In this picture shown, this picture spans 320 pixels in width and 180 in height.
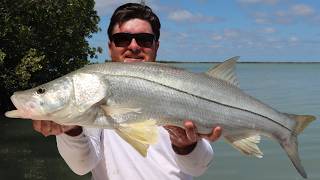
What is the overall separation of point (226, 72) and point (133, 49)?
77 centimetres

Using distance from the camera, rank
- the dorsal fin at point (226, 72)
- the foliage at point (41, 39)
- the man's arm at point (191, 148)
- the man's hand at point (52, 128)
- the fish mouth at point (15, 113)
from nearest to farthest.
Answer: the fish mouth at point (15, 113) → the man's hand at point (52, 128) → the man's arm at point (191, 148) → the dorsal fin at point (226, 72) → the foliage at point (41, 39)

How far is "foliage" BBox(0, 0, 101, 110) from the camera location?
2348cm

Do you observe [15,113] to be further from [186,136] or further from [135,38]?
[135,38]

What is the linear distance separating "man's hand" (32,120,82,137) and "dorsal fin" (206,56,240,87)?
0.91 metres

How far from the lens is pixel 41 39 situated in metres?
27.1

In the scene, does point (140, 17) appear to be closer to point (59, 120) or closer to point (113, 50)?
point (113, 50)

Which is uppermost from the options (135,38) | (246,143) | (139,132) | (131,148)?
(135,38)

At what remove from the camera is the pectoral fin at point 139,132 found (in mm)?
3006

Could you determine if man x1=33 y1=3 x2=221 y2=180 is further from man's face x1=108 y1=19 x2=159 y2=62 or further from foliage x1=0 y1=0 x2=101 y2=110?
foliage x1=0 y1=0 x2=101 y2=110

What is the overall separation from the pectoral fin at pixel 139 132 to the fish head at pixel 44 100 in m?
0.36

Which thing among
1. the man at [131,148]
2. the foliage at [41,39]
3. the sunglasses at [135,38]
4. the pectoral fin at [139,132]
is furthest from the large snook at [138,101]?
the foliage at [41,39]

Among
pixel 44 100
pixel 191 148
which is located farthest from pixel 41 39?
pixel 44 100

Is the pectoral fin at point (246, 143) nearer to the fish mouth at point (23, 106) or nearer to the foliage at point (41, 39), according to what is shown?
the fish mouth at point (23, 106)

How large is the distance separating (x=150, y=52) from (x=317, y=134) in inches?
796
